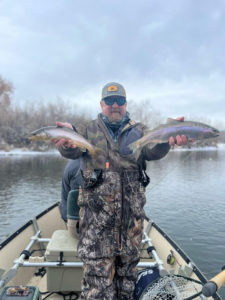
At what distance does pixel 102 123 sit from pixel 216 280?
5.95 ft

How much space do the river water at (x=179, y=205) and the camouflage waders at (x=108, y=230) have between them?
2649mm

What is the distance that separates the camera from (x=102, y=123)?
273 cm

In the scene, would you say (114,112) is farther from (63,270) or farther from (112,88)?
(63,270)

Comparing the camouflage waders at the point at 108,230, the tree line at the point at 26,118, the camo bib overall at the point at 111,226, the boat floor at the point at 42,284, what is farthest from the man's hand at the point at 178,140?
the tree line at the point at 26,118

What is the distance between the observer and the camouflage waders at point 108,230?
247 cm

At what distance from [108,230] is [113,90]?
1.46m

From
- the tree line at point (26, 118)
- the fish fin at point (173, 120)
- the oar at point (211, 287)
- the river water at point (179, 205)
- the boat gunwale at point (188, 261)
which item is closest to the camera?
the oar at point (211, 287)

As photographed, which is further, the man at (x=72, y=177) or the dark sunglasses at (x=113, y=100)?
the man at (x=72, y=177)

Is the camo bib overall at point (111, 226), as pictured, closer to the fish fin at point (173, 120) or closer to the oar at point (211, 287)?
the fish fin at point (173, 120)

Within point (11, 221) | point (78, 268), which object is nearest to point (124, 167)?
point (78, 268)

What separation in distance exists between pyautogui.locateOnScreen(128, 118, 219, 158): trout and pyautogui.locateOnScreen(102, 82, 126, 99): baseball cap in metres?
0.53

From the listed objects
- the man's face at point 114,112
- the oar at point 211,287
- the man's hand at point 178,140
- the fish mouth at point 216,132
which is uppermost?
the man's face at point 114,112

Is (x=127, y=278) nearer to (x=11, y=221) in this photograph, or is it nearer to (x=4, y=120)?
(x=11, y=221)

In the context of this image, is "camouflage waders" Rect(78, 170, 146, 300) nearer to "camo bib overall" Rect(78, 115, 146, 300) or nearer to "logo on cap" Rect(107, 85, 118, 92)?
"camo bib overall" Rect(78, 115, 146, 300)
